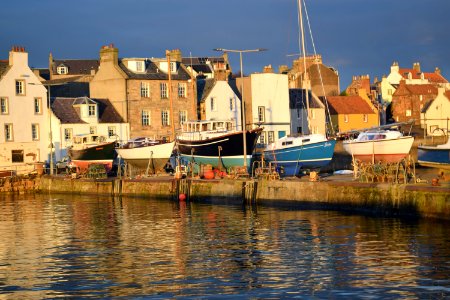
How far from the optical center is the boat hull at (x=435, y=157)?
53656 mm

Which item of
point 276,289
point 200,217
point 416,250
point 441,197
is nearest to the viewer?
point 276,289

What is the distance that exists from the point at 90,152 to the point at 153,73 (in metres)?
15.0

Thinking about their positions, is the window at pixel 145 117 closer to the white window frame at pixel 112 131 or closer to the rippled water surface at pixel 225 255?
the white window frame at pixel 112 131

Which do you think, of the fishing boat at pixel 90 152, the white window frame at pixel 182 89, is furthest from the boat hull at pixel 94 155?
the white window frame at pixel 182 89

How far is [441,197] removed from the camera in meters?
38.3

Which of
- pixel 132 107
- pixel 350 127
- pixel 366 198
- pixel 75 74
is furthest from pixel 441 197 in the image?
pixel 75 74

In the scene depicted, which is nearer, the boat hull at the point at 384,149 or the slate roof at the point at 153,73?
the boat hull at the point at 384,149

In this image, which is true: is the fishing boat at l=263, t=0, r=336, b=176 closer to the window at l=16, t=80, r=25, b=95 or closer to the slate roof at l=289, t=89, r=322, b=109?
the window at l=16, t=80, r=25, b=95

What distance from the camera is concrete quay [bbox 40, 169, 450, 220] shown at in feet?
129

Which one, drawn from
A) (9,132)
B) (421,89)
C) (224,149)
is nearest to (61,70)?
(9,132)

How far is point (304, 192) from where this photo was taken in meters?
47.4

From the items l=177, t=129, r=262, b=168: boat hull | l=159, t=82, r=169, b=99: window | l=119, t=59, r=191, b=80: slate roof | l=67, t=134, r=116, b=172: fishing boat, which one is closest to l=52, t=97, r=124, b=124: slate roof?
l=119, t=59, r=191, b=80: slate roof

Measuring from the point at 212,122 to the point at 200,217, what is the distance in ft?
71.5

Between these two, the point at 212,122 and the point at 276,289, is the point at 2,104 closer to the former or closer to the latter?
the point at 212,122
